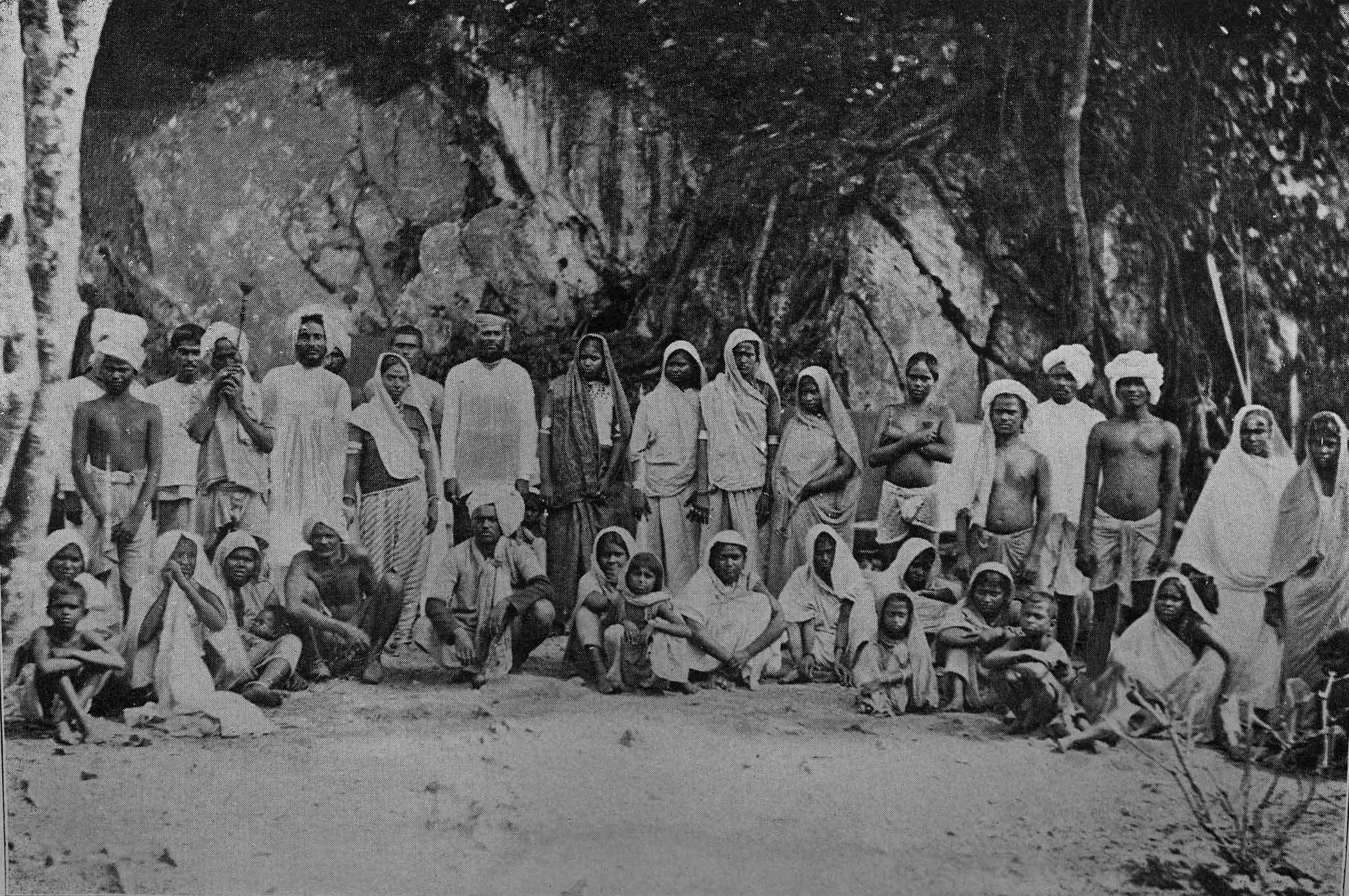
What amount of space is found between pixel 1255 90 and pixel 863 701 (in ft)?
9.61

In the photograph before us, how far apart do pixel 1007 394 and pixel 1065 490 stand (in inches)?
17.6

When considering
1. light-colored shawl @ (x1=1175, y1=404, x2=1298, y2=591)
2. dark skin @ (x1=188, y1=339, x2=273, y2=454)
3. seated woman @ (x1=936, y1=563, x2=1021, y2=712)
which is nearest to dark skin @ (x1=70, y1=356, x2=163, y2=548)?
dark skin @ (x1=188, y1=339, x2=273, y2=454)

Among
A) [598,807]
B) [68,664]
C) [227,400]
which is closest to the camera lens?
[598,807]

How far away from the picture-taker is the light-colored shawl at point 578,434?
5.19 m

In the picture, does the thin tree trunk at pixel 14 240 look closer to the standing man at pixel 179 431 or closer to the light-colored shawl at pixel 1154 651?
the standing man at pixel 179 431

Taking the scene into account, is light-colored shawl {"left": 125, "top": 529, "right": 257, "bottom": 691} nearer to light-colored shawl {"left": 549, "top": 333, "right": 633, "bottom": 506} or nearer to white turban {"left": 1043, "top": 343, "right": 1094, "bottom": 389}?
light-colored shawl {"left": 549, "top": 333, "right": 633, "bottom": 506}

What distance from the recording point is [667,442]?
521cm

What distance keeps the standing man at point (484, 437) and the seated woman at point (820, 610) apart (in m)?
1.17

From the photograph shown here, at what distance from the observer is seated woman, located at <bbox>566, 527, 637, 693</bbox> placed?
16.9 ft

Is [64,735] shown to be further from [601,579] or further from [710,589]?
[710,589]

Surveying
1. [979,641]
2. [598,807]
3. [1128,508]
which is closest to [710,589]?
[598,807]

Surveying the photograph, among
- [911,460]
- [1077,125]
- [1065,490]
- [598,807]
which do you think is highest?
[1077,125]

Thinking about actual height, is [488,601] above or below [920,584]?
below

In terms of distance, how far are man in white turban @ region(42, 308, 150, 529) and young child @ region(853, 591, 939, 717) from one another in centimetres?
310
